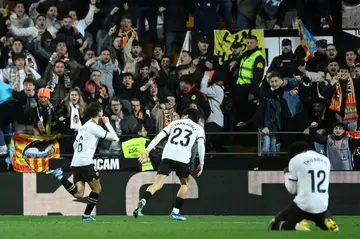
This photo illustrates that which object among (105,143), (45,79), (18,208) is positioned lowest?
(18,208)

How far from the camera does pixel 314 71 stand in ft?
75.7

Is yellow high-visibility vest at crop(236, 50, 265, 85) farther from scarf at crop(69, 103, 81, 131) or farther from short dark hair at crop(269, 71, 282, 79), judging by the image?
scarf at crop(69, 103, 81, 131)

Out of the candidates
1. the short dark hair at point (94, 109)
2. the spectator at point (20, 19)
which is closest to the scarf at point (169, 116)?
the short dark hair at point (94, 109)

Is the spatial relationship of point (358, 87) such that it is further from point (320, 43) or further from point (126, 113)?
point (126, 113)

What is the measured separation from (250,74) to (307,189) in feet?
28.2

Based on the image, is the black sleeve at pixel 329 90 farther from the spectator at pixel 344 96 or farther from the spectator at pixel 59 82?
the spectator at pixel 59 82

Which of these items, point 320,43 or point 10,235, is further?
point 320,43

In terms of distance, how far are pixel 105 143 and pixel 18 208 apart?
237 cm

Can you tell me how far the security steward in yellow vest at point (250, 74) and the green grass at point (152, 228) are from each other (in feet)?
10.3

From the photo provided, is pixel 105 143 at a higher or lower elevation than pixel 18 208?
higher

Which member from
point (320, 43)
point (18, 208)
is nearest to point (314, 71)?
point (320, 43)

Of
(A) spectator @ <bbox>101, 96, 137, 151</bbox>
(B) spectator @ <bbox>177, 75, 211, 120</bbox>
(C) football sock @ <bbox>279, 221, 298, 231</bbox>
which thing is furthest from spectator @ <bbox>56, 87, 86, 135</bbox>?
(C) football sock @ <bbox>279, 221, 298, 231</bbox>

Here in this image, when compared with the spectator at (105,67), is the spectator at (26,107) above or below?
below

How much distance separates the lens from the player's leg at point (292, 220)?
1488 cm
